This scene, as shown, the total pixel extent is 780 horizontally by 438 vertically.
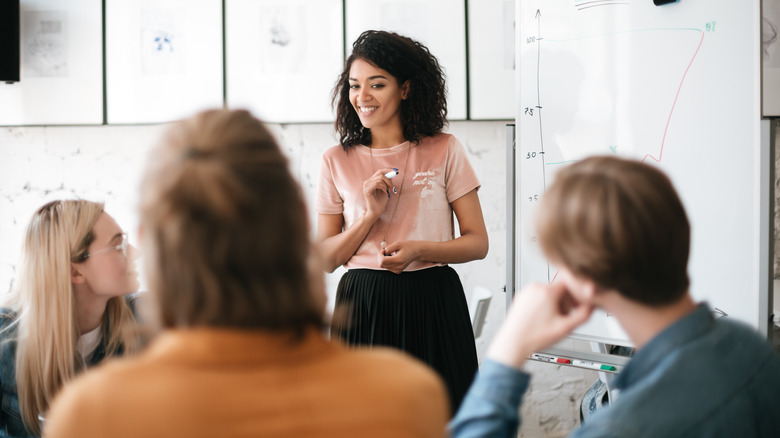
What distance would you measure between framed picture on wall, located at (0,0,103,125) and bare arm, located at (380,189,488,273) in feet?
5.53

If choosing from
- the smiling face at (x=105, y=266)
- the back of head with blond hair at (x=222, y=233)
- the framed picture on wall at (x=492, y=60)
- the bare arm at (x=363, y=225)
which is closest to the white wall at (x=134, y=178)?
the framed picture on wall at (x=492, y=60)

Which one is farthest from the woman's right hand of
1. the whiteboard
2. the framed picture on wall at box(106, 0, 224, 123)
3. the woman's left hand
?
the framed picture on wall at box(106, 0, 224, 123)

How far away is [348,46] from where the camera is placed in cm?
266

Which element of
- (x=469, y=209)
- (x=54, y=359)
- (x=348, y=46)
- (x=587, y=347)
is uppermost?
(x=348, y=46)

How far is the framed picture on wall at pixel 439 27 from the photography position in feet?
8.57

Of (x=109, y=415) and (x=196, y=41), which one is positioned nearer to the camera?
(x=109, y=415)

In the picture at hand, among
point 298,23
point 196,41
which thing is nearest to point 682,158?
point 298,23

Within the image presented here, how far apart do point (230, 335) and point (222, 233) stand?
0.33 feet

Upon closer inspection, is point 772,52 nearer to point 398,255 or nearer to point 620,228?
point 398,255

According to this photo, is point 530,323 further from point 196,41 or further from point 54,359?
point 196,41

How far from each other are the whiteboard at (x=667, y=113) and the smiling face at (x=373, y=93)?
43 centimetres

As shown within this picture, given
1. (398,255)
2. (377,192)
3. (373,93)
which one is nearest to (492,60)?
(373,93)

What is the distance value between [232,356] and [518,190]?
150 cm

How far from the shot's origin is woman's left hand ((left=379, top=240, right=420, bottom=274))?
1.68 metres
